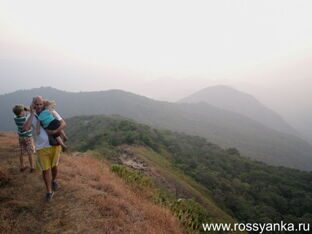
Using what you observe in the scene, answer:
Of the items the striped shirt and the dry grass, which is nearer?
the dry grass

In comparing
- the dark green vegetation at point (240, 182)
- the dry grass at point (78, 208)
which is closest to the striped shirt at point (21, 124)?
the dry grass at point (78, 208)

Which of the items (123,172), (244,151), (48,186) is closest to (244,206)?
(123,172)

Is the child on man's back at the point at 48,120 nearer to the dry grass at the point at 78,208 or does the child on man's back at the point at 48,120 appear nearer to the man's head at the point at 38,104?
the man's head at the point at 38,104

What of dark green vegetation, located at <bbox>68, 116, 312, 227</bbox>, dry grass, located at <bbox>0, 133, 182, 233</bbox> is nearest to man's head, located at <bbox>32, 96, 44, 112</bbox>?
dry grass, located at <bbox>0, 133, 182, 233</bbox>

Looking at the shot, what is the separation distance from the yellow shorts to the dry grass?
89 cm

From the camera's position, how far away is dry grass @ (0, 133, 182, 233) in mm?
6395

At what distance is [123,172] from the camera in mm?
11102

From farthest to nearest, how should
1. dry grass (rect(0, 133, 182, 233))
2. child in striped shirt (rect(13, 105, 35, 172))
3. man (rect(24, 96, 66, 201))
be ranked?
child in striped shirt (rect(13, 105, 35, 172))
man (rect(24, 96, 66, 201))
dry grass (rect(0, 133, 182, 233))

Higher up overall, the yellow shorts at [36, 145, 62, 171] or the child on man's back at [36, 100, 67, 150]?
the child on man's back at [36, 100, 67, 150]

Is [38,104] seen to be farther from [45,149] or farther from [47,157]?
[47,157]

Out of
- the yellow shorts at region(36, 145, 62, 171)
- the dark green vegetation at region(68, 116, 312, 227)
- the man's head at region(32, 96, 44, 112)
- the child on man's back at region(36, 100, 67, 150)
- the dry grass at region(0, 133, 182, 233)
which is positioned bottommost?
the dark green vegetation at region(68, 116, 312, 227)

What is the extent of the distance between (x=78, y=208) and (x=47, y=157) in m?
1.48

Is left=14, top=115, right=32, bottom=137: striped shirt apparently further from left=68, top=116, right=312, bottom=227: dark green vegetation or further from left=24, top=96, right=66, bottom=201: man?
left=68, top=116, right=312, bottom=227: dark green vegetation

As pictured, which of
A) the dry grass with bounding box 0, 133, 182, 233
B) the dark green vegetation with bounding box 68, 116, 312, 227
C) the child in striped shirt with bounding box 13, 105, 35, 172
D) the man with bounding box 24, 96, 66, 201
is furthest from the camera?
Result: the dark green vegetation with bounding box 68, 116, 312, 227
